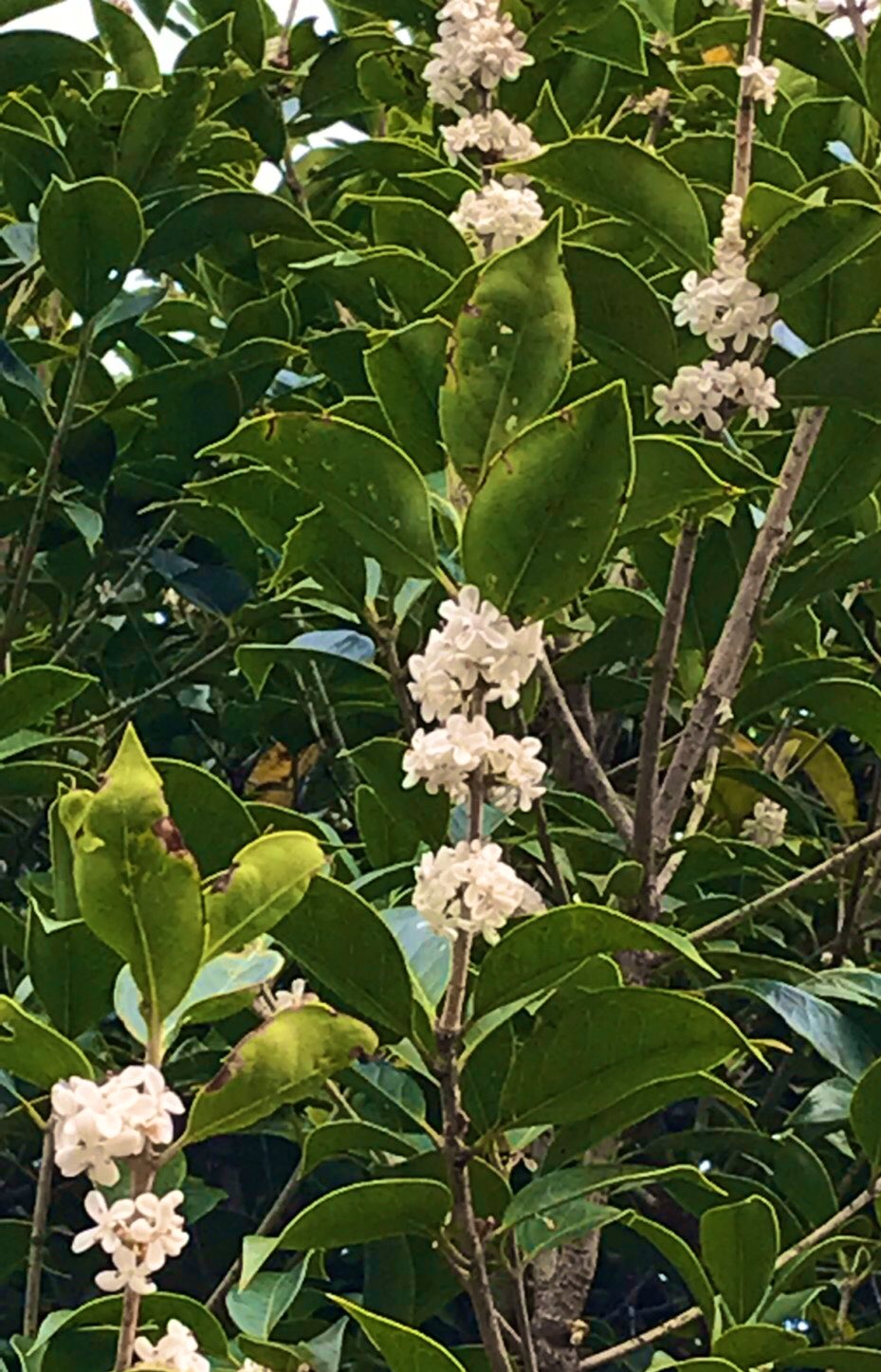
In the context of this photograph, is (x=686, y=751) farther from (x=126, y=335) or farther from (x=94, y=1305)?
(x=126, y=335)

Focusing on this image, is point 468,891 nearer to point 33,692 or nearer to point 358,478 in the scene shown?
point 358,478

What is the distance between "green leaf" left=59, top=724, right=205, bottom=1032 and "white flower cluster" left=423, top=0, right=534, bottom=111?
1.75 feet

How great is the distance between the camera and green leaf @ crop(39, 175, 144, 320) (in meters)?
1.12

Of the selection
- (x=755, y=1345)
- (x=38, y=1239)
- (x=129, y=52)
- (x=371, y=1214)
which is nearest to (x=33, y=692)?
(x=38, y=1239)

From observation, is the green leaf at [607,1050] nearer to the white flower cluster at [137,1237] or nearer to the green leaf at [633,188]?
the white flower cluster at [137,1237]

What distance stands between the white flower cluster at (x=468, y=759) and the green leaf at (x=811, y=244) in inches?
12.7

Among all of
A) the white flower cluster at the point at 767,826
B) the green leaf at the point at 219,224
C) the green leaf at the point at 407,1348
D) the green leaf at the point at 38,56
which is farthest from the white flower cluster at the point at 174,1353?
the green leaf at the point at 38,56

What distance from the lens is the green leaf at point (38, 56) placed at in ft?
4.20

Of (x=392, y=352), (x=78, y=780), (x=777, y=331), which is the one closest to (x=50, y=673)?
(x=78, y=780)

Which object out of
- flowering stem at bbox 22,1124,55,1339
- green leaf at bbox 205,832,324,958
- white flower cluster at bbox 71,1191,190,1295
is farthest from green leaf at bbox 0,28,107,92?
white flower cluster at bbox 71,1191,190,1295

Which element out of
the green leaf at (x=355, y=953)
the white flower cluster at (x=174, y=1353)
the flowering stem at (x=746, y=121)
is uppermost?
the flowering stem at (x=746, y=121)

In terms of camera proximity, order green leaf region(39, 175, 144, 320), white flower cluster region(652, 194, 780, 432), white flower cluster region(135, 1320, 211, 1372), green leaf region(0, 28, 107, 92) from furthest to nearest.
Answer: green leaf region(0, 28, 107, 92)
green leaf region(39, 175, 144, 320)
white flower cluster region(652, 194, 780, 432)
white flower cluster region(135, 1320, 211, 1372)

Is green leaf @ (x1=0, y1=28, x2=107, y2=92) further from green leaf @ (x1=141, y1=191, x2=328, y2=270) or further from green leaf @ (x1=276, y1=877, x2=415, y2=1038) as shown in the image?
green leaf @ (x1=276, y1=877, x2=415, y2=1038)

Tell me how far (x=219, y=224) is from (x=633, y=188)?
0.46 m
